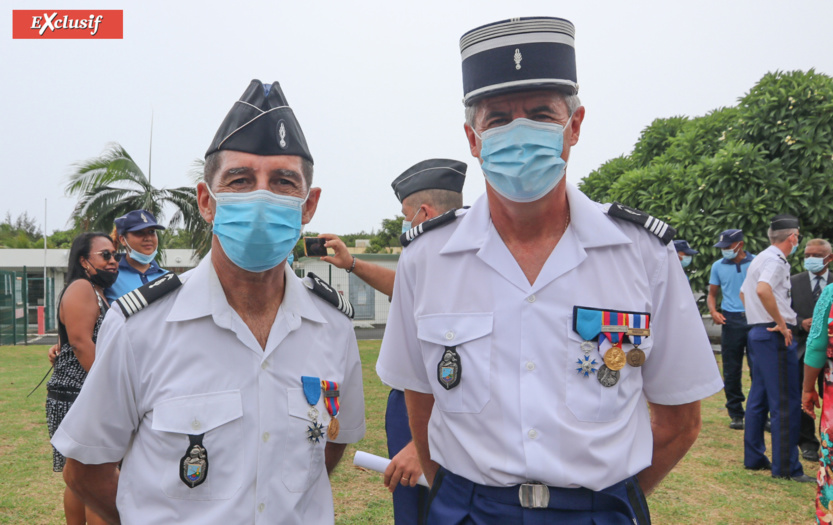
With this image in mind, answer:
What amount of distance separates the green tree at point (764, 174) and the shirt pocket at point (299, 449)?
11.8m

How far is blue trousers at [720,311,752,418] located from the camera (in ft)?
25.5

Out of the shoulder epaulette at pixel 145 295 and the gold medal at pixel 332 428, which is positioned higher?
the shoulder epaulette at pixel 145 295

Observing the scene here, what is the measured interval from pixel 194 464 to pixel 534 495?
0.91m

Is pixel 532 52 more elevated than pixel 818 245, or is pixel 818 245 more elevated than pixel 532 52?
pixel 532 52

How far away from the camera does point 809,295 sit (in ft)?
21.0

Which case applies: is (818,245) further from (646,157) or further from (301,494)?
(646,157)

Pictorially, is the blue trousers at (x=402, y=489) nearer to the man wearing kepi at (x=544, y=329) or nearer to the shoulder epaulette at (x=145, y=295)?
the man wearing kepi at (x=544, y=329)

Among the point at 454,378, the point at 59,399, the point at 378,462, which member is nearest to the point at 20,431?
the point at 59,399

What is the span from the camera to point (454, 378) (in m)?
1.84

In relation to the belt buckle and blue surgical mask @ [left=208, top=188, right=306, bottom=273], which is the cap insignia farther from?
the belt buckle

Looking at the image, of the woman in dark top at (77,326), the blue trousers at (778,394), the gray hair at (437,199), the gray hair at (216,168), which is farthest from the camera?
the blue trousers at (778,394)

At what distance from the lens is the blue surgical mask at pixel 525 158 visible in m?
1.87

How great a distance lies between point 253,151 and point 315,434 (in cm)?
87

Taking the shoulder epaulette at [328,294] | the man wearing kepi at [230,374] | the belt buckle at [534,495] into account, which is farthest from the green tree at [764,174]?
the man wearing kepi at [230,374]
